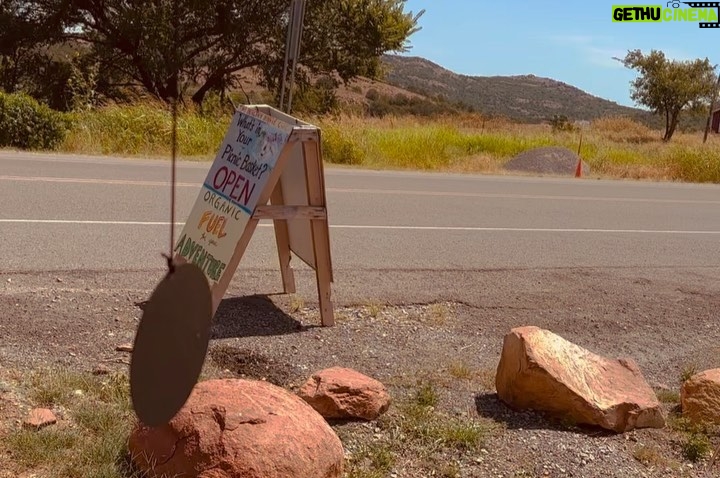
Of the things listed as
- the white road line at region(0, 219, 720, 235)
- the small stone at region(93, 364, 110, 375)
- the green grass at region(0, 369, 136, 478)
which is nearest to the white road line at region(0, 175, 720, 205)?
the white road line at region(0, 219, 720, 235)

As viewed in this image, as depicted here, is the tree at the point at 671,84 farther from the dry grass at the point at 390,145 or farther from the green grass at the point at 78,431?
the green grass at the point at 78,431

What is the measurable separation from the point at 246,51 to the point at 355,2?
3752 millimetres

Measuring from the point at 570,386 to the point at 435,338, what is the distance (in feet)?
5.04

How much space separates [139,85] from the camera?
2542cm

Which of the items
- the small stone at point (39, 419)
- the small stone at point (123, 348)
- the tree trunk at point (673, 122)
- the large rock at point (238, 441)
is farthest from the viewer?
the tree trunk at point (673, 122)

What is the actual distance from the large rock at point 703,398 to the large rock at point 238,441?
217 cm

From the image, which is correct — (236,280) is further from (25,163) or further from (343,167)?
(343,167)

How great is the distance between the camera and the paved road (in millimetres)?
7844

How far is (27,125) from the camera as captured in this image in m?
16.2

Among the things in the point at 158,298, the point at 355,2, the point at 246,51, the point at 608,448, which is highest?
the point at 355,2

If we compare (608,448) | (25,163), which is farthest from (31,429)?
(25,163)

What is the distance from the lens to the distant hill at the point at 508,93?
74.1 m

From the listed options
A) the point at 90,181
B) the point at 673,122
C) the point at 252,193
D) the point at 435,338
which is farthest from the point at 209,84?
the point at 673,122

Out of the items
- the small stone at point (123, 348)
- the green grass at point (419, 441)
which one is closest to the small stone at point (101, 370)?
the small stone at point (123, 348)
